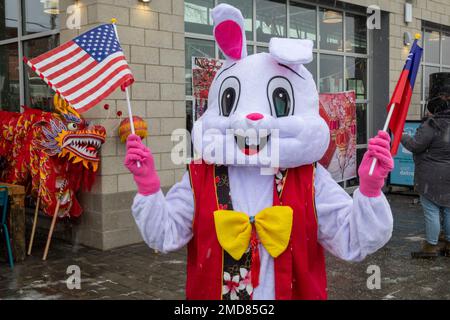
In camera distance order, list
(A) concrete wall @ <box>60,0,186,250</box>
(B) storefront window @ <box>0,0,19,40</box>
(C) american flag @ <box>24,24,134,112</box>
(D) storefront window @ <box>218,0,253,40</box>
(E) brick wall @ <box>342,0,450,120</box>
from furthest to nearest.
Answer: (E) brick wall @ <box>342,0,450,120</box>
(D) storefront window @ <box>218,0,253,40</box>
(B) storefront window @ <box>0,0,19,40</box>
(A) concrete wall @ <box>60,0,186,250</box>
(C) american flag @ <box>24,24,134,112</box>

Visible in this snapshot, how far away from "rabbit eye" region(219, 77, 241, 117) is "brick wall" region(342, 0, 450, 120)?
26.7 ft

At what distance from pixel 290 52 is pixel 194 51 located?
211 inches

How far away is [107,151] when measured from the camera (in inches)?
262

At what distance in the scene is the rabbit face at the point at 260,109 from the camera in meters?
2.71

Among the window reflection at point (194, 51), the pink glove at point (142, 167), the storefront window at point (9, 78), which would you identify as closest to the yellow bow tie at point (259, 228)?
the pink glove at point (142, 167)

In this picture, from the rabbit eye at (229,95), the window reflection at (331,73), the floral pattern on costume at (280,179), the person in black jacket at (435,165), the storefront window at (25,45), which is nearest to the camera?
the floral pattern on costume at (280,179)

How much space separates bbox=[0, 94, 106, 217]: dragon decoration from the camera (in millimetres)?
6090

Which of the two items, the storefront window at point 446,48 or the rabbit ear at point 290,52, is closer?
the rabbit ear at point 290,52

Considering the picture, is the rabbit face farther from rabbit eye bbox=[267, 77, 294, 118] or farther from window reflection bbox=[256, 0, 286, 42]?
window reflection bbox=[256, 0, 286, 42]

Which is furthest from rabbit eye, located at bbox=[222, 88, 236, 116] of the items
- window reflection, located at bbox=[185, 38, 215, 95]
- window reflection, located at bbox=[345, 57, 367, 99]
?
window reflection, located at bbox=[345, 57, 367, 99]

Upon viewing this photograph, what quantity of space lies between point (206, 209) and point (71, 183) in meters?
4.10

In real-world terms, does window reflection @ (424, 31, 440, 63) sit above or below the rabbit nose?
above

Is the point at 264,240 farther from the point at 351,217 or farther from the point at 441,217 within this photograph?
the point at 441,217

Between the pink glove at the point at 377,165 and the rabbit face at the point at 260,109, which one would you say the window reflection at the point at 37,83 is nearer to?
the rabbit face at the point at 260,109
